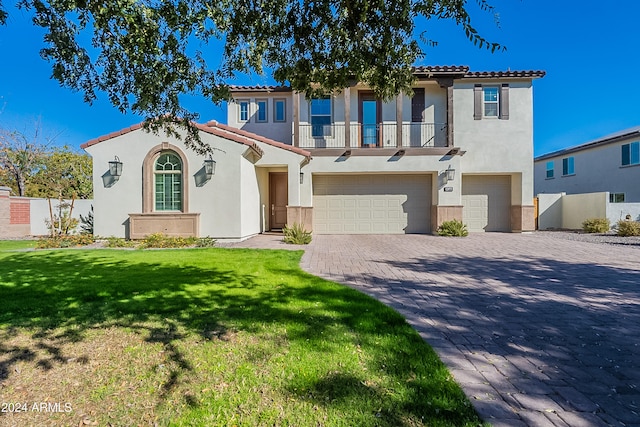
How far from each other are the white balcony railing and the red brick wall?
13.8 metres

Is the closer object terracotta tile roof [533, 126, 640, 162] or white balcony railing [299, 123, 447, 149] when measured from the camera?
white balcony railing [299, 123, 447, 149]

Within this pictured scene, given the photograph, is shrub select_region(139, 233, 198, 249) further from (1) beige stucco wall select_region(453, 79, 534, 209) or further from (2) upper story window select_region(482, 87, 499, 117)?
(2) upper story window select_region(482, 87, 499, 117)

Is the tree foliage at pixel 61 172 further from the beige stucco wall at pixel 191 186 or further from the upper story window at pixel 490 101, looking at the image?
the upper story window at pixel 490 101

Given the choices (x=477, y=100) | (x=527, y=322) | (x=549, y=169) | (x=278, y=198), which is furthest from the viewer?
(x=549, y=169)

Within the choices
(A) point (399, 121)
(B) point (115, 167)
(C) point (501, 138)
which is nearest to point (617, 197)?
(C) point (501, 138)

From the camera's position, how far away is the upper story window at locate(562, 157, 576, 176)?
934 inches

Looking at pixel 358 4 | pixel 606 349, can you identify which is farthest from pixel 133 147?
pixel 606 349

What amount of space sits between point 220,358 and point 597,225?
61.0 ft

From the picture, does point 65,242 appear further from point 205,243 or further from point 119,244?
point 205,243

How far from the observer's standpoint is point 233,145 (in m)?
12.1

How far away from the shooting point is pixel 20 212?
50.5 ft

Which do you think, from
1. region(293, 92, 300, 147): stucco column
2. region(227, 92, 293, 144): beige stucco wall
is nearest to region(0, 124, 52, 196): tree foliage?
region(227, 92, 293, 144): beige stucco wall

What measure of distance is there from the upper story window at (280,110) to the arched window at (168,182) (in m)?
6.39

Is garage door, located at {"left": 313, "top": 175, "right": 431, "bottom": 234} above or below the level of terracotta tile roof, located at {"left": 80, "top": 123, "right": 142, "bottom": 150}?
below
